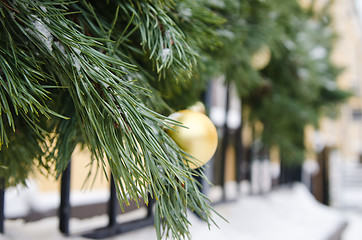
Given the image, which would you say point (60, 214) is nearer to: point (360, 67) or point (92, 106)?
point (92, 106)

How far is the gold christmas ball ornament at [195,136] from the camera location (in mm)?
280

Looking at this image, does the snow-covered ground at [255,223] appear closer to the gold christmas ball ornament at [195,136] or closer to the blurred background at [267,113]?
the blurred background at [267,113]

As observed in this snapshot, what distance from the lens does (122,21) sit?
0.97 feet

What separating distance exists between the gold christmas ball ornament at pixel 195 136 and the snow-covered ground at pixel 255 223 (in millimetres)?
181

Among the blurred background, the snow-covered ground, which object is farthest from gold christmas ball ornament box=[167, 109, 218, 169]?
the snow-covered ground

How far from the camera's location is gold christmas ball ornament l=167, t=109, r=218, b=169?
0.28 metres

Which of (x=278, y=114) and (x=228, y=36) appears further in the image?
(x=278, y=114)

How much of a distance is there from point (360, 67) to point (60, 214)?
7.64m

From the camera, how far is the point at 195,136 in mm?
283

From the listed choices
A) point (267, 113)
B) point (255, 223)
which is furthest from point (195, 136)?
point (267, 113)

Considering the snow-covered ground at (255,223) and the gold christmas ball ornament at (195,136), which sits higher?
the gold christmas ball ornament at (195,136)

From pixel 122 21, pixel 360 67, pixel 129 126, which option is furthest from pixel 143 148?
pixel 360 67

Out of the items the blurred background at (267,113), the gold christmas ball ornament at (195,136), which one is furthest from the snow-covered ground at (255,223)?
the gold christmas ball ornament at (195,136)

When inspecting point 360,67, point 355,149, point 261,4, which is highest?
point 360,67
